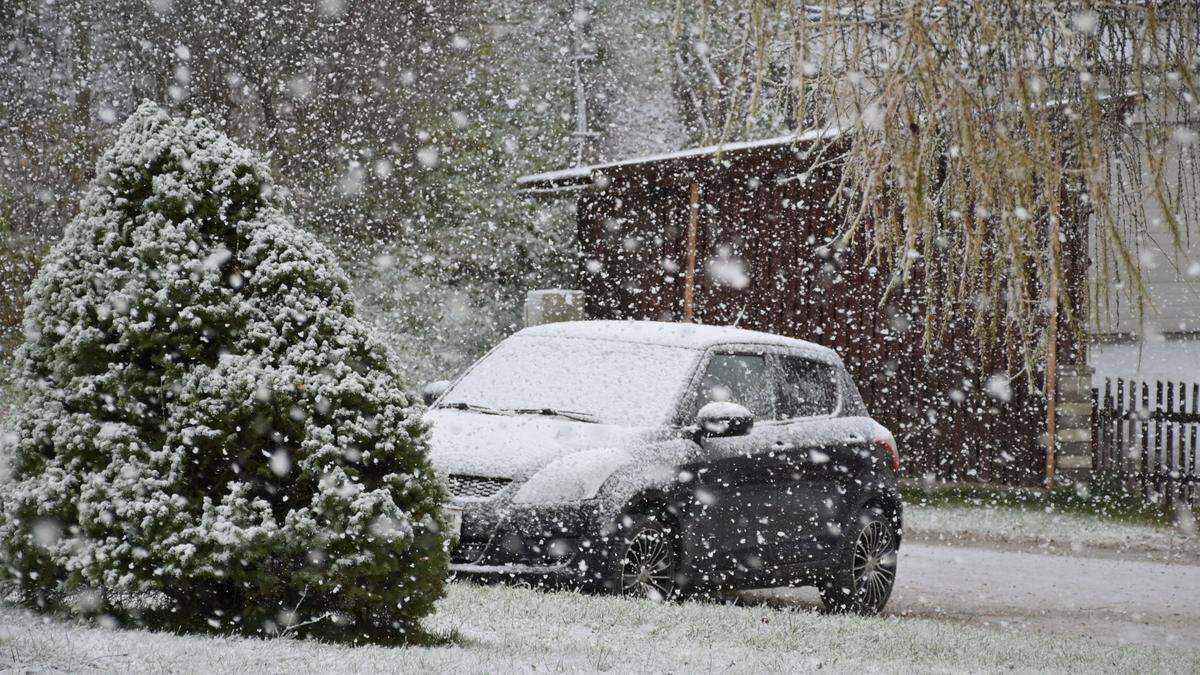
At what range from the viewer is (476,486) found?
764cm

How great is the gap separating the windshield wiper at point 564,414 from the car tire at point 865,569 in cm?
207

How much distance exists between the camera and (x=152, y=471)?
5.71m

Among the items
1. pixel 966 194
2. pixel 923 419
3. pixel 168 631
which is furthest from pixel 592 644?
pixel 923 419

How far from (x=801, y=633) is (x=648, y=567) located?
Result: 0.97m

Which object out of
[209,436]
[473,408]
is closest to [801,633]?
[473,408]

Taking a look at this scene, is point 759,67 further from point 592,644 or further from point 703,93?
point 703,93

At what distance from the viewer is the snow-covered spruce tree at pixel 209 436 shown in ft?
18.7

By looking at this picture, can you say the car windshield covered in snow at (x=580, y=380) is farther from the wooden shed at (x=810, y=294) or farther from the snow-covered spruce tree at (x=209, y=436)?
the wooden shed at (x=810, y=294)

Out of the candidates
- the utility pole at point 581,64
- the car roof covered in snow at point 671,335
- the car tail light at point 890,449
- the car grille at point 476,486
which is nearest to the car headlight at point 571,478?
the car grille at point 476,486

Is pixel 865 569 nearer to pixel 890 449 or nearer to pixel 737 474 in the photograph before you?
pixel 890 449

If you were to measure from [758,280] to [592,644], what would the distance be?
10830 millimetres

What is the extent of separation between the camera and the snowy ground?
17.5 feet

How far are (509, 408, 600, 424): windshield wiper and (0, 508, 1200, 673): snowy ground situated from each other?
126 centimetres

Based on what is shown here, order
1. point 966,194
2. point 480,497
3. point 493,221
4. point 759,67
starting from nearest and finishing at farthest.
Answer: point 759,67, point 966,194, point 480,497, point 493,221
